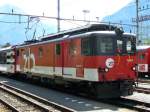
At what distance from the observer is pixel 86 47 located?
1827 cm

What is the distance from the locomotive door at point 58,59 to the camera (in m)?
21.8

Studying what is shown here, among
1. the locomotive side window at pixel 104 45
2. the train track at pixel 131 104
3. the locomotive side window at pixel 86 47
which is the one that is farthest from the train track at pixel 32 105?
the locomotive side window at pixel 104 45

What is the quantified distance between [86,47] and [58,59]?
→ 4281mm

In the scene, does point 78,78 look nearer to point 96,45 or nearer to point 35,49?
point 96,45

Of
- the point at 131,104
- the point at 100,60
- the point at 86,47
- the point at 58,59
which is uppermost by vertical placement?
the point at 86,47

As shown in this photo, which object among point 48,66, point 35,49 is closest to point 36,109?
point 48,66

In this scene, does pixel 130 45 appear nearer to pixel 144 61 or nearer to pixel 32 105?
pixel 32 105

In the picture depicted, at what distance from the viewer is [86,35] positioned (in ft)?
59.8

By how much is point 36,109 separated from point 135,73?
15.4 ft

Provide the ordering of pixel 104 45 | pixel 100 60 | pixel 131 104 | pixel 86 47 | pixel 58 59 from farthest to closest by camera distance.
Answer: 1. pixel 58 59
2. pixel 86 47
3. pixel 104 45
4. pixel 100 60
5. pixel 131 104

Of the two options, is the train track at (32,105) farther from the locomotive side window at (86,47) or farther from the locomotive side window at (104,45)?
the locomotive side window at (104,45)

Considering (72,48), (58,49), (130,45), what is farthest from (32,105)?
(58,49)

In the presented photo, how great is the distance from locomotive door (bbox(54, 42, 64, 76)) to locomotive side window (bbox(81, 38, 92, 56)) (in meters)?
3.12

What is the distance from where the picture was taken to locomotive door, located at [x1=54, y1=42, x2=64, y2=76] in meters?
21.8
